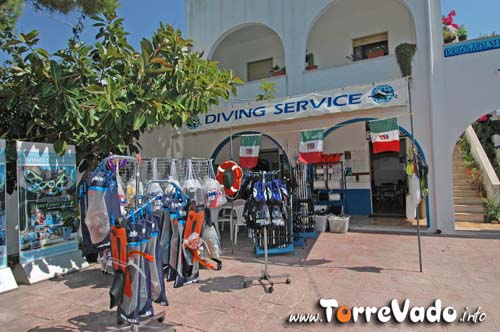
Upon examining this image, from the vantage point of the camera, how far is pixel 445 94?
6.79 metres

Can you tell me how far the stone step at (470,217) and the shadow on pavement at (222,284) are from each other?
20.7 feet

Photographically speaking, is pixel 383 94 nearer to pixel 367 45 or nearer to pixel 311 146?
pixel 311 146

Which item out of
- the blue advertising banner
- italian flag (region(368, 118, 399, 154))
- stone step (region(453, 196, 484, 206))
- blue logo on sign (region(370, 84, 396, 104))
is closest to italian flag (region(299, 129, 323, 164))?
italian flag (region(368, 118, 399, 154))

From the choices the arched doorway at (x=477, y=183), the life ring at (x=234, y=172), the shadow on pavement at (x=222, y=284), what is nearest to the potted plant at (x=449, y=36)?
the arched doorway at (x=477, y=183)

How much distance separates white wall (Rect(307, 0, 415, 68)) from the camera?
9.03 metres

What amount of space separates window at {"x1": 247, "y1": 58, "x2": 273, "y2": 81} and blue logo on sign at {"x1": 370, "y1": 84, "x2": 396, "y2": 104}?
16.0 feet

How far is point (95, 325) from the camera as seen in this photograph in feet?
11.2

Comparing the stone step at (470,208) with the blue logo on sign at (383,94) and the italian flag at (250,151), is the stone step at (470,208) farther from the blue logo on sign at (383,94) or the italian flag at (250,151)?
the italian flag at (250,151)

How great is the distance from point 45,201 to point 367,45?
9.33 m

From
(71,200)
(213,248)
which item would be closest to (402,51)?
(213,248)

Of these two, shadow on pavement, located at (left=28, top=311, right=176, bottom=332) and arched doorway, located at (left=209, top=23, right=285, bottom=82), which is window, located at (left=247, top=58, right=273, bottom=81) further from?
shadow on pavement, located at (left=28, top=311, right=176, bottom=332)

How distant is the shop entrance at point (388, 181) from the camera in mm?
9891

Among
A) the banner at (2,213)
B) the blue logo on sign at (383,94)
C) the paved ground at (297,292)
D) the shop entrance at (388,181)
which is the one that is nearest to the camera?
the paved ground at (297,292)

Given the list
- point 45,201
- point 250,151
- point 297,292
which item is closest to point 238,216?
point 250,151
